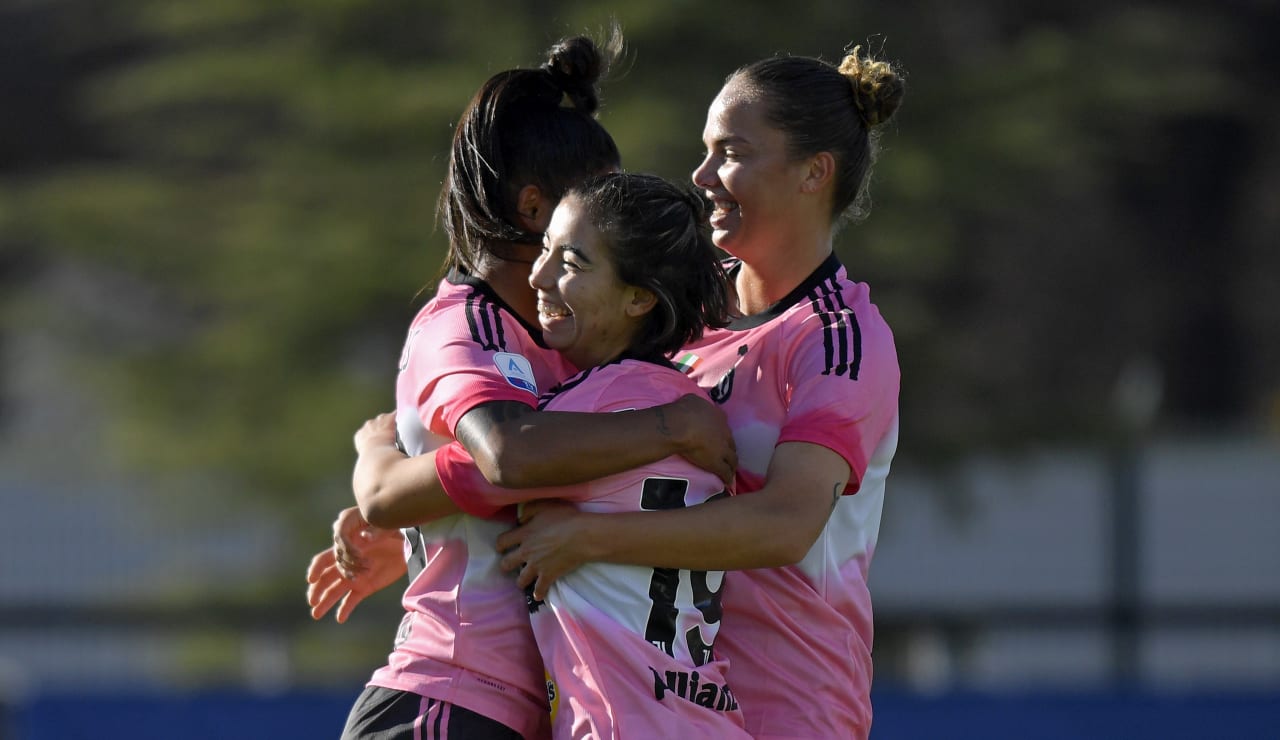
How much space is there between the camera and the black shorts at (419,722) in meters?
2.23

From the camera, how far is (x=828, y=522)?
2410mm

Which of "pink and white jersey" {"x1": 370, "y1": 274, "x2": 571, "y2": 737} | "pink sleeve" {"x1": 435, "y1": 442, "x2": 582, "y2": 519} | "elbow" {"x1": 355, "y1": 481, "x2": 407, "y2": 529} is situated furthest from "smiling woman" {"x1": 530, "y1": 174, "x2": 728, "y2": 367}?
"elbow" {"x1": 355, "y1": 481, "x2": 407, "y2": 529}

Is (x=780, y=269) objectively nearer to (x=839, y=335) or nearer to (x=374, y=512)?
(x=839, y=335)

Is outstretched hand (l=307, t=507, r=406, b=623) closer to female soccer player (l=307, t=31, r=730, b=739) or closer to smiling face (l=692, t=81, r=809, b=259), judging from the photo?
female soccer player (l=307, t=31, r=730, b=739)

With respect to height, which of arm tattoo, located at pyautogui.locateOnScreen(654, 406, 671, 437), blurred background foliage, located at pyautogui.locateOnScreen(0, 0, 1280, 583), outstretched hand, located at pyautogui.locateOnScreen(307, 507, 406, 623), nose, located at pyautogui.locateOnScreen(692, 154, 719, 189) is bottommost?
outstretched hand, located at pyautogui.locateOnScreen(307, 507, 406, 623)

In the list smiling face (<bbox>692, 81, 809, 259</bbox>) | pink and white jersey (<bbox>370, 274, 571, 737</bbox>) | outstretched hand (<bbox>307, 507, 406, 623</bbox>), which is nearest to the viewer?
pink and white jersey (<bbox>370, 274, 571, 737</bbox>)

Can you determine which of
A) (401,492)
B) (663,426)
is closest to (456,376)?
(401,492)

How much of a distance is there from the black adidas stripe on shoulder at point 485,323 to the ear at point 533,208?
0.13 metres

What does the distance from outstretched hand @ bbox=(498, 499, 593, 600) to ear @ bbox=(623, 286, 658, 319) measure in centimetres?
30

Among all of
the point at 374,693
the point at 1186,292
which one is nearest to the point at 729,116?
the point at 374,693

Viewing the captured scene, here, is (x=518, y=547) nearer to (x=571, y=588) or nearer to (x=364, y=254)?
(x=571, y=588)

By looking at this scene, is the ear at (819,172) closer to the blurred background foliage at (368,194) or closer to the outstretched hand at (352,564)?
the outstretched hand at (352,564)

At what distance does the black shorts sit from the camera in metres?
2.23

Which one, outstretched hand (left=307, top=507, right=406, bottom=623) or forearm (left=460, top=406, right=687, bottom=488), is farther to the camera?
outstretched hand (left=307, top=507, right=406, bottom=623)
